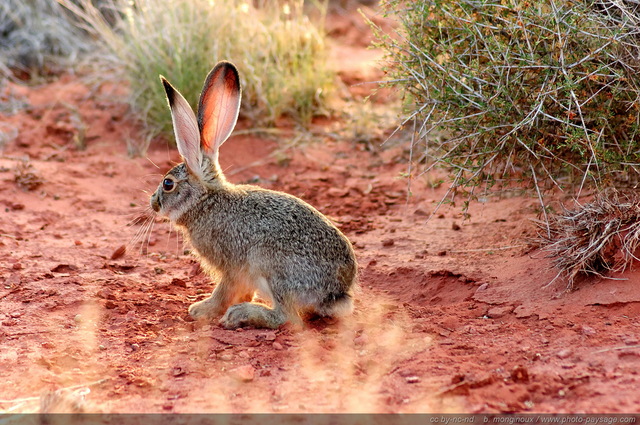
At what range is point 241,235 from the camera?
4.52m

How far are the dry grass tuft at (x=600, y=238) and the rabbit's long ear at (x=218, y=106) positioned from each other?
6.56 ft

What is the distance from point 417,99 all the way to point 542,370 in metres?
2.24

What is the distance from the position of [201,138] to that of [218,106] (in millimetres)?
223

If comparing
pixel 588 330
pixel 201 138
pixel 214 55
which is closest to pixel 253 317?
pixel 201 138

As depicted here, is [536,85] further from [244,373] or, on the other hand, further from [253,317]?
[244,373]

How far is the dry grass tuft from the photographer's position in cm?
422

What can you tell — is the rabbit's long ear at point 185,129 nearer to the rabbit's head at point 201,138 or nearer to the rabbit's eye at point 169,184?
the rabbit's head at point 201,138

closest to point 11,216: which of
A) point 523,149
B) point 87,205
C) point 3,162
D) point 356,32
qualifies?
point 87,205

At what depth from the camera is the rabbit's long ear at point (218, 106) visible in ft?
15.2

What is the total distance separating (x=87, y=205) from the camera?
6.73 metres

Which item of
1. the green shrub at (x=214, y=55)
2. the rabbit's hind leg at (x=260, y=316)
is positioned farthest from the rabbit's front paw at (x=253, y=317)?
the green shrub at (x=214, y=55)

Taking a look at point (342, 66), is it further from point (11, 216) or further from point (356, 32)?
point (11, 216)

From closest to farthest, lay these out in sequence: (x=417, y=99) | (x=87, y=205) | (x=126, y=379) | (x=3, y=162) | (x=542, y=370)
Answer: (x=542, y=370) → (x=126, y=379) → (x=417, y=99) → (x=87, y=205) → (x=3, y=162)

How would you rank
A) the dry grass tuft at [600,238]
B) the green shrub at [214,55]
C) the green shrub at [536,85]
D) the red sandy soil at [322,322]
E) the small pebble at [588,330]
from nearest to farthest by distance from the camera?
the red sandy soil at [322,322] → the small pebble at [588,330] → the dry grass tuft at [600,238] → the green shrub at [536,85] → the green shrub at [214,55]
